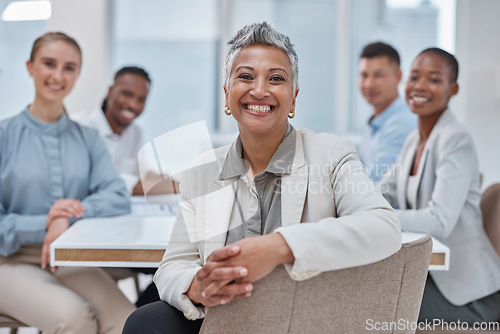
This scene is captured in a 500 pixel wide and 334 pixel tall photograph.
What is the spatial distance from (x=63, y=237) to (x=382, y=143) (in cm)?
A: 134

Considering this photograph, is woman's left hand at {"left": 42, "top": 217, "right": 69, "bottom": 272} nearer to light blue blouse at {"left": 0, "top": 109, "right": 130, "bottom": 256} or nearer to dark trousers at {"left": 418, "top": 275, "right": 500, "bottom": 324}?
light blue blouse at {"left": 0, "top": 109, "right": 130, "bottom": 256}

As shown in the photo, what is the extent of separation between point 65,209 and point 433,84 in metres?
1.25

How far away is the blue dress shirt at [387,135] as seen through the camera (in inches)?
77.0

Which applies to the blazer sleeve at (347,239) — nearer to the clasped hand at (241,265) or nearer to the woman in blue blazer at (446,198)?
the clasped hand at (241,265)

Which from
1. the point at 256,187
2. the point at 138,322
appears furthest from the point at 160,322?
the point at 256,187

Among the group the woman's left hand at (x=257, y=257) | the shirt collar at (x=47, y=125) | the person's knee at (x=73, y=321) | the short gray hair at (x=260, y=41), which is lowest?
the person's knee at (x=73, y=321)

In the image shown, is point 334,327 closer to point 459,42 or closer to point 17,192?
point 17,192

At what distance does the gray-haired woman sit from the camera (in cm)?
98

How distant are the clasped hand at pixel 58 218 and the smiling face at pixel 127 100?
3.47 feet

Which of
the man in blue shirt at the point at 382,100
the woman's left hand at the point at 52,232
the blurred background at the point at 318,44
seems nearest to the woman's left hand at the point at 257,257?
the woman's left hand at the point at 52,232

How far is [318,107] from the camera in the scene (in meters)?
2.26

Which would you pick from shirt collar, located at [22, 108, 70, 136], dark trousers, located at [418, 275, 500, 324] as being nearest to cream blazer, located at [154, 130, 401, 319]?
dark trousers, located at [418, 275, 500, 324]

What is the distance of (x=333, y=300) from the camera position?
85 centimetres

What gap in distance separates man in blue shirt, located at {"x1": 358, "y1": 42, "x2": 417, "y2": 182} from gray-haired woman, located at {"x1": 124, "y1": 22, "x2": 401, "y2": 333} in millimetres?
1045
